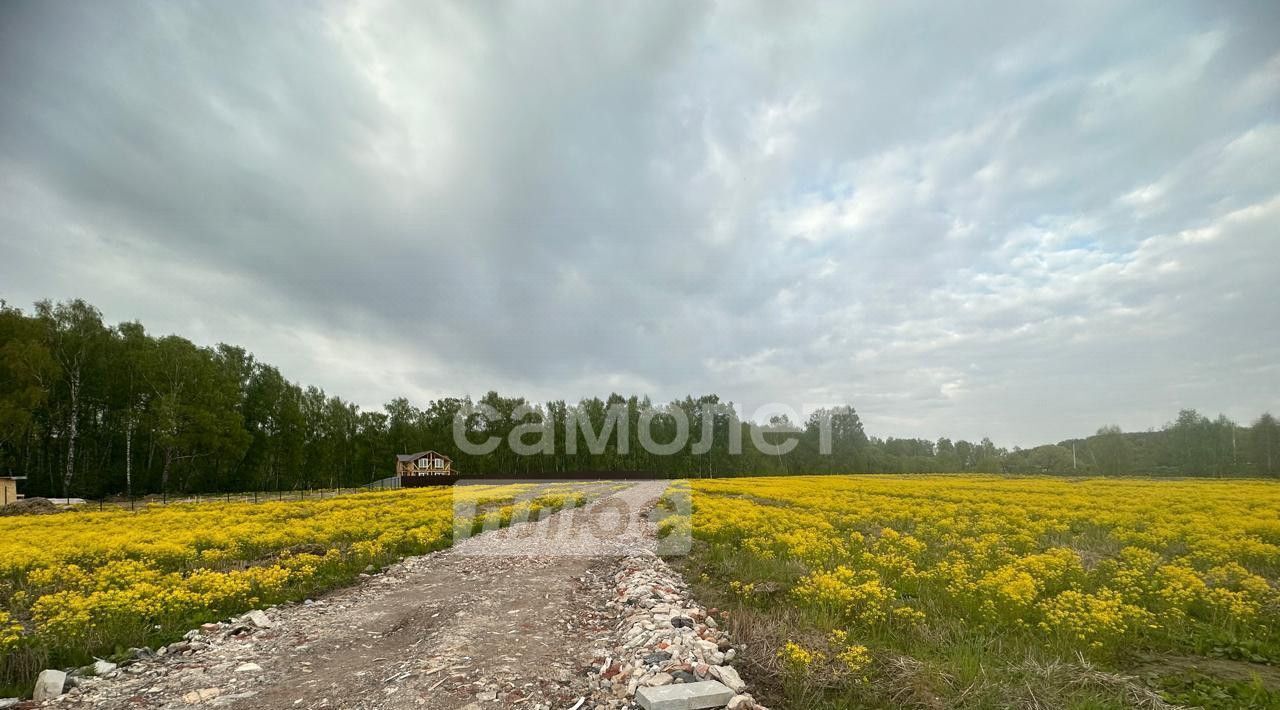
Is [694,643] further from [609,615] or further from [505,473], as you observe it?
[505,473]

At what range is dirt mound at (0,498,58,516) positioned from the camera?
2981 cm

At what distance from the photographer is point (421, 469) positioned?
61000mm

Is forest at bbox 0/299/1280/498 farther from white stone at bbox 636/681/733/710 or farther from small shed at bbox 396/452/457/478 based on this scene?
white stone at bbox 636/681/733/710

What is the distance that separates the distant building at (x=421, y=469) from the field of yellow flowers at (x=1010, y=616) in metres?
52.2

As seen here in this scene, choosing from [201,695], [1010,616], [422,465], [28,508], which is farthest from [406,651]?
[422,465]

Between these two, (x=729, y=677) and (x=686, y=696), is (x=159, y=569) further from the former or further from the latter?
(x=729, y=677)

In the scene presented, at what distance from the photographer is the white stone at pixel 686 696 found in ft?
17.9

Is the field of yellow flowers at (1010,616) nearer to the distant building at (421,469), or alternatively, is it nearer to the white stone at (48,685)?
the white stone at (48,685)

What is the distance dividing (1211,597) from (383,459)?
3232 inches

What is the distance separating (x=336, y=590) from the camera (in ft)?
38.3

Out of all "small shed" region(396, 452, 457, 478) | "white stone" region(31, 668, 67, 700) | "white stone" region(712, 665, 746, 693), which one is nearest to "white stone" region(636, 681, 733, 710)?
"white stone" region(712, 665, 746, 693)

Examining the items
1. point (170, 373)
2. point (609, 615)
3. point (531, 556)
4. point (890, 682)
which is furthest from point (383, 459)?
point (890, 682)

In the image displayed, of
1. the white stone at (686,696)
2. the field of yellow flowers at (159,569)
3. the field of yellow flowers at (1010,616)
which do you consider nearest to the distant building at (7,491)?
the field of yellow flowers at (159,569)

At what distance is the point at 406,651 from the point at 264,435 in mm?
69041
